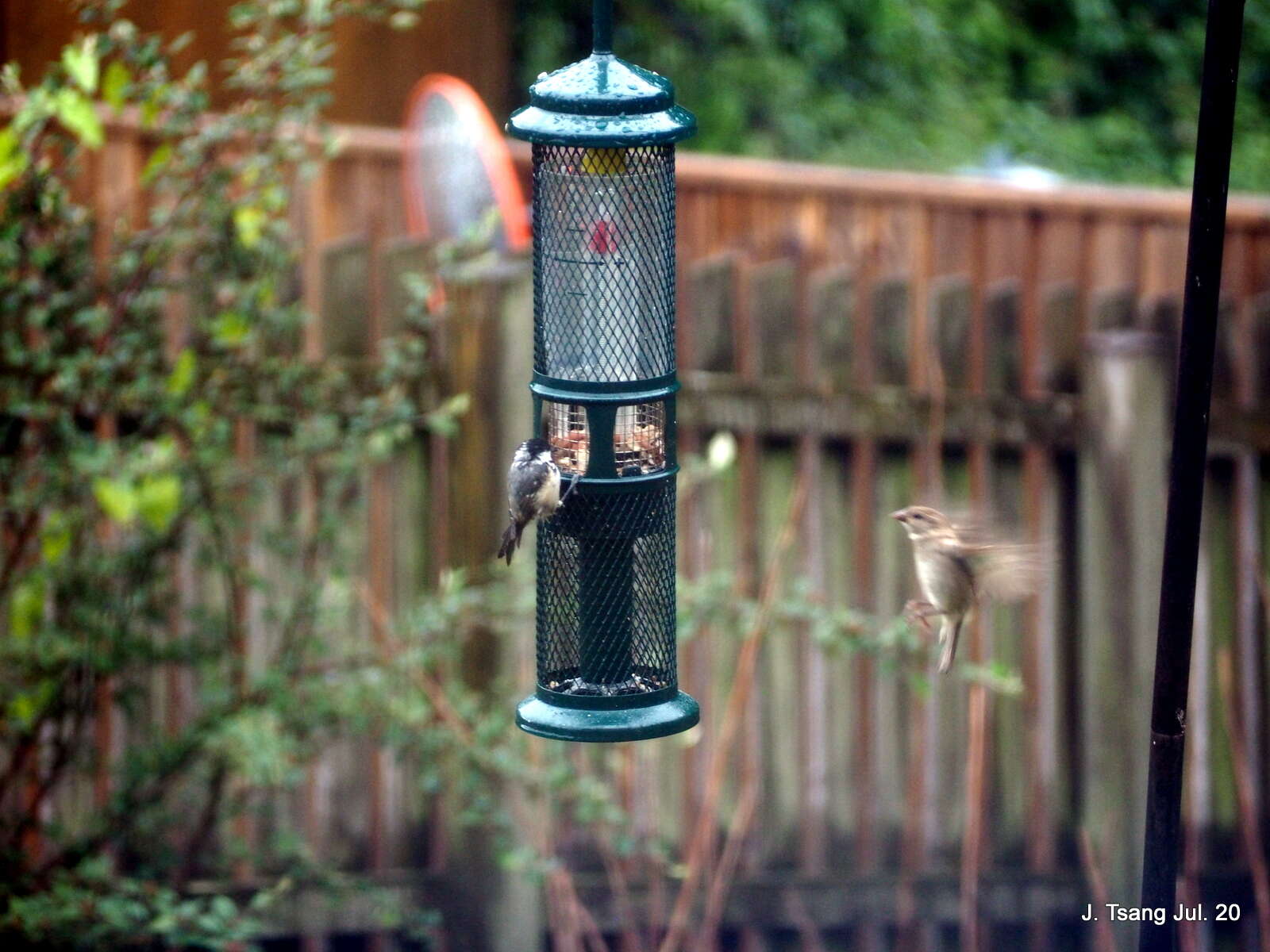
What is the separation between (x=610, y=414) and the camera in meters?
3.23

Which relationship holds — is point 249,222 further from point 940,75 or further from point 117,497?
point 940,75

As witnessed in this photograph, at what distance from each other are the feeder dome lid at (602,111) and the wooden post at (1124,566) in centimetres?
181

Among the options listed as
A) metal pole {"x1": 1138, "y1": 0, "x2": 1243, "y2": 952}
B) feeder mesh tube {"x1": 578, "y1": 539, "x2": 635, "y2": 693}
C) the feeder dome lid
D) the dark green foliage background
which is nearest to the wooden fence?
feeder mesh tube {"x1": 578, "y1": 539, "x2": 635, "y2": 693}

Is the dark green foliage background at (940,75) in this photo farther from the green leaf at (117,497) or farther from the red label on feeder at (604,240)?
the red label on feeder at (604,240)

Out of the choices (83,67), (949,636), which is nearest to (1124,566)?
(949,636)

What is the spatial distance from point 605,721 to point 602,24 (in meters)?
1.14

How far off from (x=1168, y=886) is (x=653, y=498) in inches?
49.1

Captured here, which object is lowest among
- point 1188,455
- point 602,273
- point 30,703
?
point 30,703

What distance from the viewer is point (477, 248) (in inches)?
167

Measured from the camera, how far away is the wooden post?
441 centimetres

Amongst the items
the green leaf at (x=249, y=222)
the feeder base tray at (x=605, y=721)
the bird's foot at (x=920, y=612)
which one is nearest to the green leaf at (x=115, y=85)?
the green leaf at (x=249, y=222)

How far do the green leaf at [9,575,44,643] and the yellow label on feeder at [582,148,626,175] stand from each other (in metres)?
1.58

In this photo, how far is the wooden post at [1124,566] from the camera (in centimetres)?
441

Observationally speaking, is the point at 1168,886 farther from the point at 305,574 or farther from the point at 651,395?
the point at 305,574
